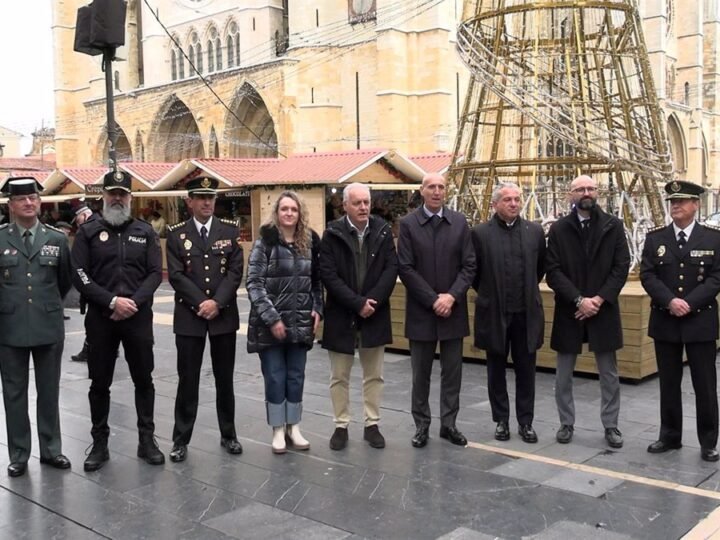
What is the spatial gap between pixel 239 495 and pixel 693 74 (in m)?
54.5

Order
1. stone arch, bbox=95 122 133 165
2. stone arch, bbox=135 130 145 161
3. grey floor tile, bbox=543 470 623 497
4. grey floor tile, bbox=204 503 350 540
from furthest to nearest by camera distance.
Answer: stone arch, bbox=95 122 133 165
stone arch, bbox=135 130 145 161
grey floor tile, bbox=543 470 623 497
grey floor tile, bbox=204 503 350 540

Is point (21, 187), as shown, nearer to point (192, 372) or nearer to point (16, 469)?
point (192, 372)

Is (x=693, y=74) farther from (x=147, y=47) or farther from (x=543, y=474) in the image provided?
(x=543, y=474)

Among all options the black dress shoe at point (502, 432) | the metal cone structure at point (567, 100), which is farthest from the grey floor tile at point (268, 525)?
the metal cone structure at point (567, 100)

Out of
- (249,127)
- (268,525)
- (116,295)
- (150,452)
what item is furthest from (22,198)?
(249,127)

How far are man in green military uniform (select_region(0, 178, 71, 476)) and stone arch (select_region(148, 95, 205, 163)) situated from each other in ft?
126

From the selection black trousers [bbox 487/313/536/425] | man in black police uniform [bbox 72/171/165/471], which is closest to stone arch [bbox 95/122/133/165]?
man in black police uniform [bbox 72/171/165/471]

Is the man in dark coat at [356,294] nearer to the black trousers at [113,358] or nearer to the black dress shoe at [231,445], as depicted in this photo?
the black dress shoe at [231,445]

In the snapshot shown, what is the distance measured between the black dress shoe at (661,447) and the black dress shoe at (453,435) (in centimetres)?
131

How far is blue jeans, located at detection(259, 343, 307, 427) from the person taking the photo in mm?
5625

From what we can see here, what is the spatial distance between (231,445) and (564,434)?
2.45m

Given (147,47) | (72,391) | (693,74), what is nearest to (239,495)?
(72,391)

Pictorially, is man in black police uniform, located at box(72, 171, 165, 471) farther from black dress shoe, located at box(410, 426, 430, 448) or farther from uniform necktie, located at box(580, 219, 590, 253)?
uniform necktie, located at box(580, 219, 590, 253)

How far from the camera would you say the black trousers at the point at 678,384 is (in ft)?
17.7
